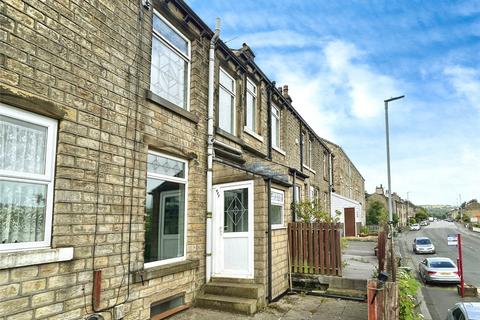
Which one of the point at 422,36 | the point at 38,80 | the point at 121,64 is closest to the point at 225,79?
the point at 121,64

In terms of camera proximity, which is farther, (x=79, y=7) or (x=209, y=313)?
(x=209, y=313)

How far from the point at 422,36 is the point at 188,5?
8.08 meters

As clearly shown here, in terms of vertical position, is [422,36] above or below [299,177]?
above

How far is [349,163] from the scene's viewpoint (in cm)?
4253

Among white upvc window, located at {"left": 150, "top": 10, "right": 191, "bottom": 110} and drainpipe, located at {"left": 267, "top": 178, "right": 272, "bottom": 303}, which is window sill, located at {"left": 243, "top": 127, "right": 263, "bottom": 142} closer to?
drainpipe, located at {"left": 267, "top": 178, "right": 272, "bottom": 303}

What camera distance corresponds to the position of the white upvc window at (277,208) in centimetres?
841

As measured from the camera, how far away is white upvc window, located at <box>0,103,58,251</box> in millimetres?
4109

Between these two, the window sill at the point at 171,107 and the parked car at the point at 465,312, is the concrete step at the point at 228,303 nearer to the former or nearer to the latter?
the window sill at the point at 171,107

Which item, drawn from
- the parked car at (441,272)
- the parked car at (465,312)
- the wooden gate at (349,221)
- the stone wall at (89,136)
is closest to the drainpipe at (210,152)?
the stone wall at (89,136)

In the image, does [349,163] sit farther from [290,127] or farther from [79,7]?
[79,7]

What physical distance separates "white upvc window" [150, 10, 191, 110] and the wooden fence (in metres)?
4.50

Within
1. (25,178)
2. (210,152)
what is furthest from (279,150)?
(25,178)

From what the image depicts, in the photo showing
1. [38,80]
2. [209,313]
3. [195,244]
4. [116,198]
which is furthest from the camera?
[195,244]

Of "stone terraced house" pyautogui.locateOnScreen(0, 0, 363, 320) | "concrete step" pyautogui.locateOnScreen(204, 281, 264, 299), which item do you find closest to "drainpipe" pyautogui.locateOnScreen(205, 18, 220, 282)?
Result: "stone terraced house" pyautogui.locateOnScreen(0, 0, 363, 320)
